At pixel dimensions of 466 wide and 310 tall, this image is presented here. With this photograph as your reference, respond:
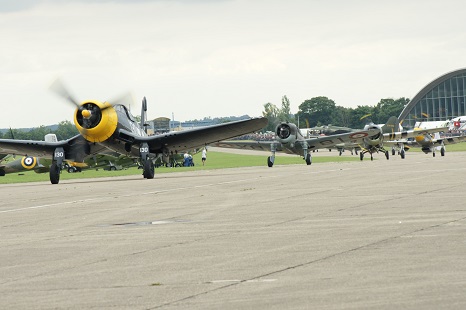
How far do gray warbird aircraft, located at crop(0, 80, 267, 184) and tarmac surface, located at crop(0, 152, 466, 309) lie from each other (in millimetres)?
17344

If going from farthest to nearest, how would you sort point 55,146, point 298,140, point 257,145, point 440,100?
point 440,100 < point 257,145 < point 298,140 < point 55,146

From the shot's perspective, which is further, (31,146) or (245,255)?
(31,146)

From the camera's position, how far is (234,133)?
1540 inches

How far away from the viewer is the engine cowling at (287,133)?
183 ft

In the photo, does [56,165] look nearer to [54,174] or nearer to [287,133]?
[54,174]

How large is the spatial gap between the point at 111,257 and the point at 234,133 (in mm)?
29366

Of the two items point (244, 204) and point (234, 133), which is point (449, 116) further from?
point (244, 204)

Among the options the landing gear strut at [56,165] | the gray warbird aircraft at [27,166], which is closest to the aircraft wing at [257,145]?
the gray warbird aircraft at [27,166]

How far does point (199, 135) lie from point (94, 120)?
537 centimetres

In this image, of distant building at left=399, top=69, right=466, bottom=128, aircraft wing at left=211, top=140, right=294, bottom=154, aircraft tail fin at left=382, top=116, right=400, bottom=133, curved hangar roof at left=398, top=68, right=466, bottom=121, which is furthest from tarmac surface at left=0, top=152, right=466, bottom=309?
distant building at left=399, top=69, right=466, bottom=128

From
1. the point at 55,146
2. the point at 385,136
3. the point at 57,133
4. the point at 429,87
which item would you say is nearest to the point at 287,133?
the point at 385,136

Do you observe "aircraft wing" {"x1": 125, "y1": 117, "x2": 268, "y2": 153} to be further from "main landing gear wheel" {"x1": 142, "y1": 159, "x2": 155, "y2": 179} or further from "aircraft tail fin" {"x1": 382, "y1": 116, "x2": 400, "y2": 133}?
"aircraft tail fin" {"x1": 382, "y1": 116, "x2": 400, "y2": 133}

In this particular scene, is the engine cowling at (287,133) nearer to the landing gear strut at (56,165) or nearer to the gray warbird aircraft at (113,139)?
the gray warbird aircraft at (113,139)

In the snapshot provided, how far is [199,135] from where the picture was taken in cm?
3866
